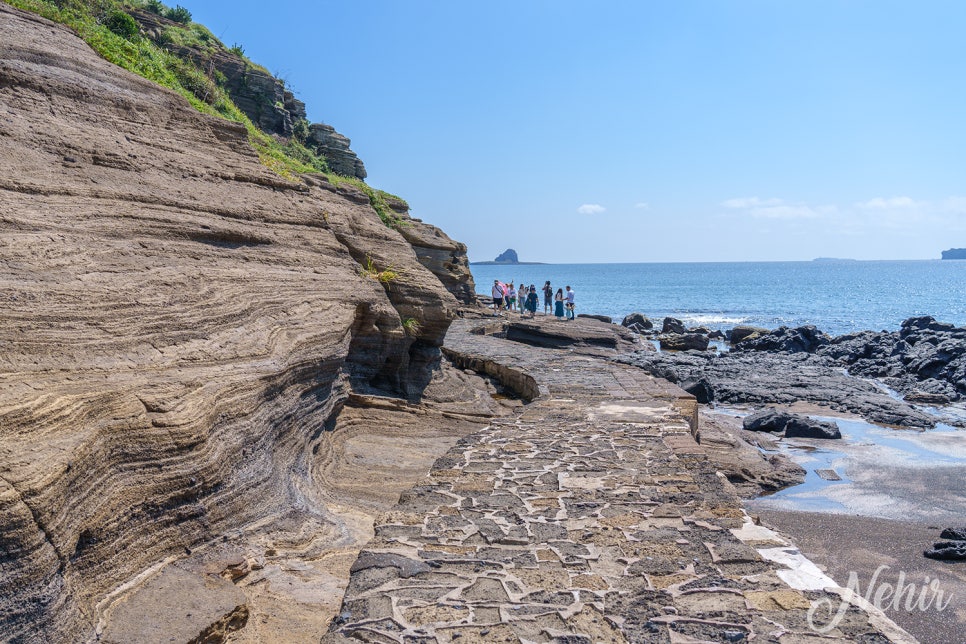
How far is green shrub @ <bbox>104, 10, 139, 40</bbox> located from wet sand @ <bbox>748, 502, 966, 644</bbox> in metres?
13.1

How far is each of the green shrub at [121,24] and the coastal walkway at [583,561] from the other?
32.0 feet

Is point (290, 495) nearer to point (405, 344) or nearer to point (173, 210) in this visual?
point (173, 210)

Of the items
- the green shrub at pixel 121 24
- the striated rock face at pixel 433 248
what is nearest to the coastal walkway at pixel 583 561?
the green shrub at pixel 121 24

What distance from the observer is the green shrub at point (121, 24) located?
13172 mm

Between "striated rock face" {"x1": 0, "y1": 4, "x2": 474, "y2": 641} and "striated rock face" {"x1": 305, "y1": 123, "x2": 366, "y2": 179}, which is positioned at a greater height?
"striated rock face" {"x1": 305, "y1": 123, "x2": 366, "y2": 179}

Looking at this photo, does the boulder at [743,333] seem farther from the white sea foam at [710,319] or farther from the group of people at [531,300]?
the white sea foam at [710,319]

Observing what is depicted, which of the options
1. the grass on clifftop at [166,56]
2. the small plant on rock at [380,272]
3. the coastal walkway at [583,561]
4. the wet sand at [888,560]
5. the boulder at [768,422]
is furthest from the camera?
the boulder at [768,422]

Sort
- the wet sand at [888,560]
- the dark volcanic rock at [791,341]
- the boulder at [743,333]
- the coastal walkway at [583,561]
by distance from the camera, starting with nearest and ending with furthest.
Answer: the coastal walkway at [583,561]
the wet sand at [888,560]
the dark volcanic rock at [791,341]
the boulder at [743,333]

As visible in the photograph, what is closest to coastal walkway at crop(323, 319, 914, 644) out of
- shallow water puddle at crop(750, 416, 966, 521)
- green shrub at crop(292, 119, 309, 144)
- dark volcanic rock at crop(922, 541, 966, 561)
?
dark volcanic rock at crop(922, 541, 966, 561)

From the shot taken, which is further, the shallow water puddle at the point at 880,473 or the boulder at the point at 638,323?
the boulder at the point at 638,323

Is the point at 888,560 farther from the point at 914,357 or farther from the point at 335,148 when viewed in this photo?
the point at 914,357

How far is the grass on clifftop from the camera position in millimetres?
10141

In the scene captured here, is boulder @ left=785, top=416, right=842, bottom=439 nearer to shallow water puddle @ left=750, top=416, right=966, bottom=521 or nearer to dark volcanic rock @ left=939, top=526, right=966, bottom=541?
shallow water puddle @ left=750, top=416, right=966, bottom=521

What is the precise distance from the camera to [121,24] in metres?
13.4
